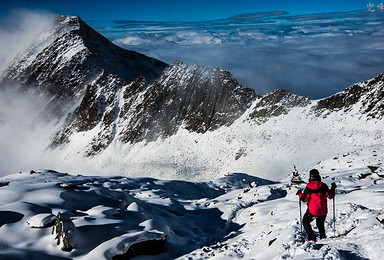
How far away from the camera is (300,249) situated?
365 inches

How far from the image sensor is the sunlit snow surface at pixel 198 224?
33.7 feet

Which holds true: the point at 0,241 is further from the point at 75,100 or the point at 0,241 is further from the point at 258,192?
the point at 75,100

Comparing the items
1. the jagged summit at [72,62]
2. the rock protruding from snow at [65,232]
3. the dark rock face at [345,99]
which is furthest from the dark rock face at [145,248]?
the jagged summit at [72,62]

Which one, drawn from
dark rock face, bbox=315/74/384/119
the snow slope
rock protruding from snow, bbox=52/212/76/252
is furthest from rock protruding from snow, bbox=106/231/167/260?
dark rock face, bbox=315/74/384/119

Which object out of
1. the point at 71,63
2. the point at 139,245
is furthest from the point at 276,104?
the point at 71,63

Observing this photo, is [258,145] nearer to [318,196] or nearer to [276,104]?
[276,104]

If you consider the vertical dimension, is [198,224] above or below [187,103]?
below

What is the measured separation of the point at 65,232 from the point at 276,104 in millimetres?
54519

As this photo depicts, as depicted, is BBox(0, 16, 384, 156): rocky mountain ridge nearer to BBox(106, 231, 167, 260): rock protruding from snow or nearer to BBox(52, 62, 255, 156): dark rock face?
BBox(52, 62, 255, 156): dark rock face

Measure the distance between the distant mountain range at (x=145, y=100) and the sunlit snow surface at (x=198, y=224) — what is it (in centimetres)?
3494

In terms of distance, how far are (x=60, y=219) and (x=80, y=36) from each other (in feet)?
444

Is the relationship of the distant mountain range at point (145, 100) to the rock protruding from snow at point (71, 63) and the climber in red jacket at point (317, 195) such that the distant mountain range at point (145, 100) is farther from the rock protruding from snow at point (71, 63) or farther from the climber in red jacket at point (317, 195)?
the climber in red jacket at point (317, 195)

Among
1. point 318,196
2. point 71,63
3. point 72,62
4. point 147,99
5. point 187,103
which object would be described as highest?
point 72,62

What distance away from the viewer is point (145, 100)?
8512cm
